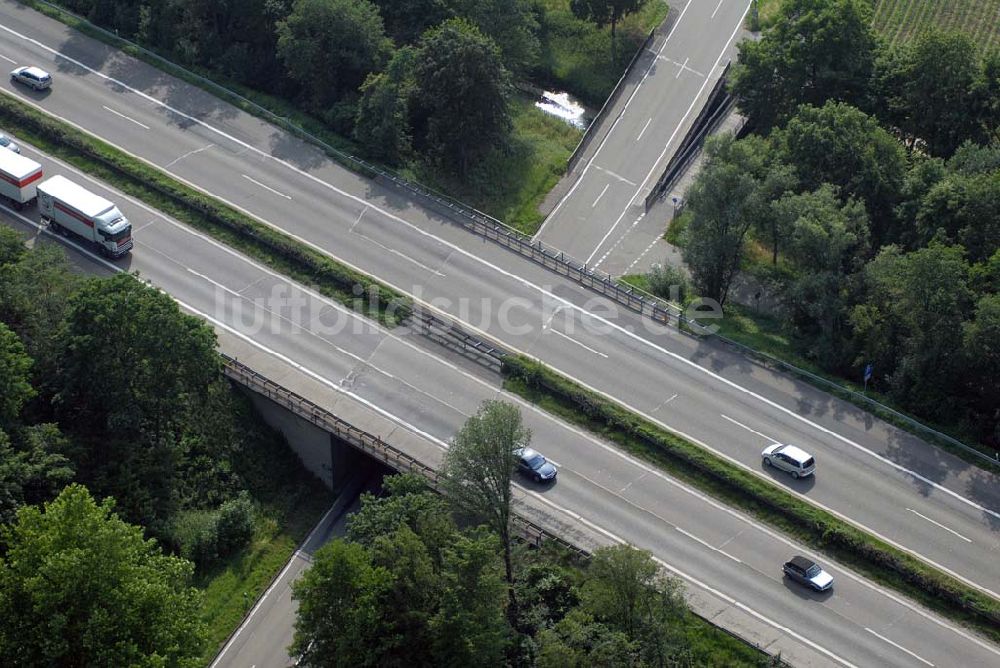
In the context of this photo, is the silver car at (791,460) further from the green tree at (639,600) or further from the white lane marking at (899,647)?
the green tree at (639,600)

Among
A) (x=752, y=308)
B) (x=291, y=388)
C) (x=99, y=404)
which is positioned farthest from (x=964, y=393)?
(x=99, y=404)

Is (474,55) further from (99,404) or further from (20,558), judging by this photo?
(20,558)

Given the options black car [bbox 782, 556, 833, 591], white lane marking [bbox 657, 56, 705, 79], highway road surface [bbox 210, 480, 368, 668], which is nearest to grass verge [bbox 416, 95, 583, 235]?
white lane marking [bbox 657, 56, 705, 79]

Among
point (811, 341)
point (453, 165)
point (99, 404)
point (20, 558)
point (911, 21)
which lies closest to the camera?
point (20, 558)

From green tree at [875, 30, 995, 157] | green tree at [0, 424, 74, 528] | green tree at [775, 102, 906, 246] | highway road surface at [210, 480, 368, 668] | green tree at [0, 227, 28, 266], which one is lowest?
highway road surface at [210, 480, 368, 668]

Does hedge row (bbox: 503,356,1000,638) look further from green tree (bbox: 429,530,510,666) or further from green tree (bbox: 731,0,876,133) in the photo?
green tree (bbox: 731,0,876,133)

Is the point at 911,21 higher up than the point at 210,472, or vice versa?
the point at 911,21

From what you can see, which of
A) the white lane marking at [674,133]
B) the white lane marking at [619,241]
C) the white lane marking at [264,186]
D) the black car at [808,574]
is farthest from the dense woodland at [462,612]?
the white lane marking at [264,186]
